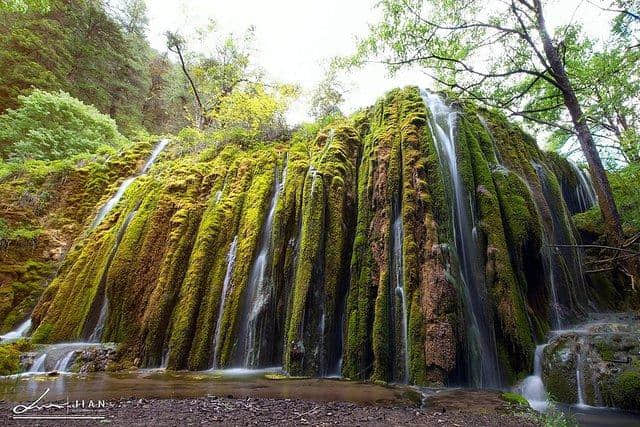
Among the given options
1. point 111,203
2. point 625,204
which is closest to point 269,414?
point 111,203

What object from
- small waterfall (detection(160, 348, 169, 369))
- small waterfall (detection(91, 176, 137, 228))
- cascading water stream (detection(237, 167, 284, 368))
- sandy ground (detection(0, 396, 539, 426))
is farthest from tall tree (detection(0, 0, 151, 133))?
sandy ground (detection(0, 396, 539, 426))

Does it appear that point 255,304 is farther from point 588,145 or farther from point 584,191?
point 584,191

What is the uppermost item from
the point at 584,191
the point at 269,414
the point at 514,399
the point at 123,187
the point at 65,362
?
the point at 584,191

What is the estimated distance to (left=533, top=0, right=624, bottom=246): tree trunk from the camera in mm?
7068

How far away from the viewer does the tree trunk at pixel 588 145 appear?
7068mm

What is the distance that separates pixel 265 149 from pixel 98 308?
23.3 ft

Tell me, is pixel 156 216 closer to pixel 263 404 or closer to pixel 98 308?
pixel 98 308

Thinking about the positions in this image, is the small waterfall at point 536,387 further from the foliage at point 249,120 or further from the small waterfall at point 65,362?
the foliage at point 249,120

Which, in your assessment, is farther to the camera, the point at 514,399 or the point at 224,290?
the point at 224,290

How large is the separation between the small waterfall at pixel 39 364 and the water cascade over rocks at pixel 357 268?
42cm

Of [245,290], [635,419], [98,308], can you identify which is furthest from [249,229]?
[635,419]

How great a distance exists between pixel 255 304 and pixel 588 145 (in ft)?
26.9

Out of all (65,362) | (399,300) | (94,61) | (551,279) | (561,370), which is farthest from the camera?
(94,61)

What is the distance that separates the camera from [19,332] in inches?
341
